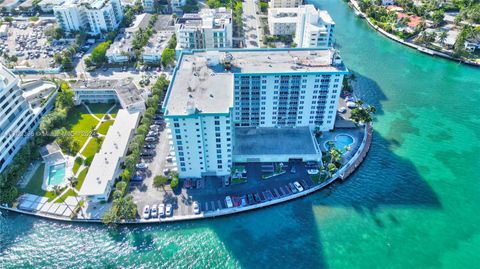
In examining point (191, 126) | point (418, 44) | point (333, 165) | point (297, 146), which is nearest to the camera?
point (191, 126)

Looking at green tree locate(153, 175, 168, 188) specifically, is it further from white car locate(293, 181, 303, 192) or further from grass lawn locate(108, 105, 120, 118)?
grass lawn locate(108, 105, 120, 118)

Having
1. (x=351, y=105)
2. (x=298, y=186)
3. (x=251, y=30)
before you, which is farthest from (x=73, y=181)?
(x=251, y=30)

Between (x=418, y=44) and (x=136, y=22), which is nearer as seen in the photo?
(x=418, y=44)

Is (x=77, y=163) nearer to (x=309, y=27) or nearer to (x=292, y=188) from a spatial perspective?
(x=292, y=188)

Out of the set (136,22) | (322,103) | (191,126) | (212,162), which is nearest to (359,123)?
(322,103)

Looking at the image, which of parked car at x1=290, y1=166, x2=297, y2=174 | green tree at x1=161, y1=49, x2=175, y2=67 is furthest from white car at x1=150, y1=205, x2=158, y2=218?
green tree at x1=161, y1=49, x2=175, y2=67

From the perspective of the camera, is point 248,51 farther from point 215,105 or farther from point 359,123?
point 359,123
